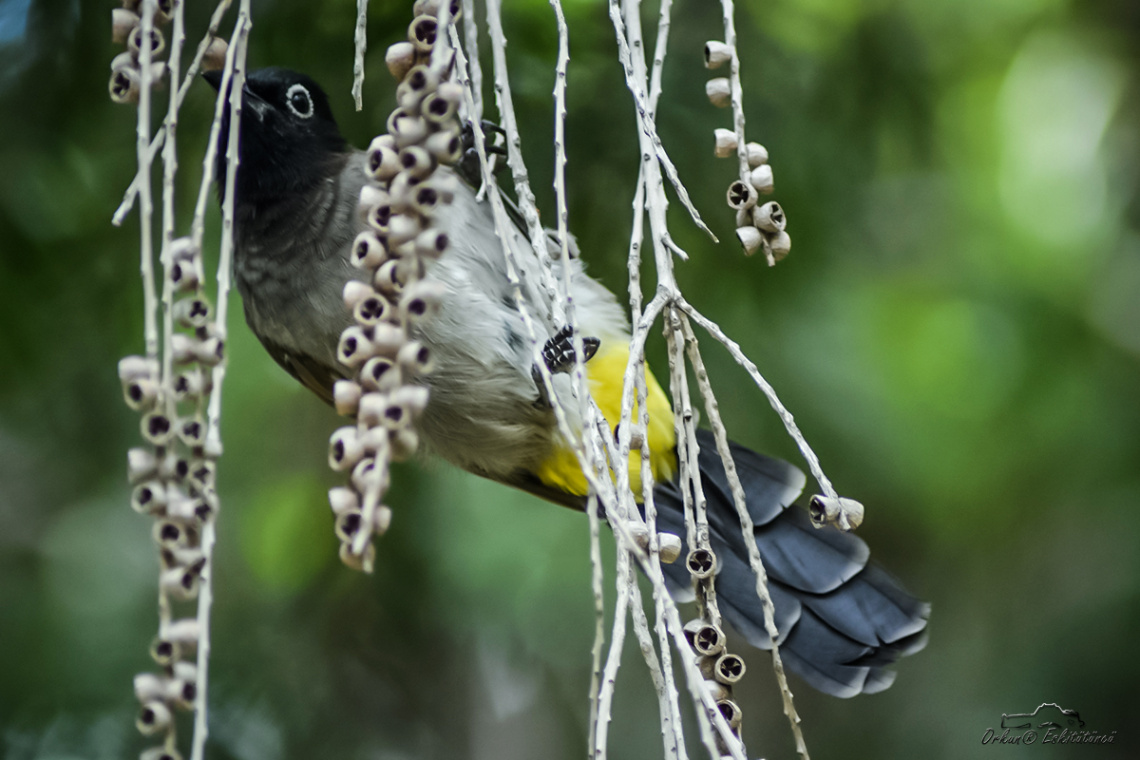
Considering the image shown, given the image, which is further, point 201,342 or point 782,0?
point 782,0

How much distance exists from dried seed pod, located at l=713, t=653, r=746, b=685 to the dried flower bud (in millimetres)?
478

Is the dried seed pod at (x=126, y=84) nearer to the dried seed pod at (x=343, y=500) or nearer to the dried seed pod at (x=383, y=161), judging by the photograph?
the dried seed pod at (x=383, y=161)

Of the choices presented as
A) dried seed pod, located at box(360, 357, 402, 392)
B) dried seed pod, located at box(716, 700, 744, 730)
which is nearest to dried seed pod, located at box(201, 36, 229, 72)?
dried seed pod, located at box(360, 357, 402, 392)

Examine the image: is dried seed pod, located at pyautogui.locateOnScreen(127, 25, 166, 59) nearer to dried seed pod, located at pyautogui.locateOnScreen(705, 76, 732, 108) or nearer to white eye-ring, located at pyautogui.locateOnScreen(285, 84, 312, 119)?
dried seed pod, located at pyautogui.locateOnScreen(705, 76, 732, 108)

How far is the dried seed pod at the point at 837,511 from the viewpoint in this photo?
3.12ft

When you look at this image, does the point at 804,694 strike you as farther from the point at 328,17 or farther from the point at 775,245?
the point at 328,17

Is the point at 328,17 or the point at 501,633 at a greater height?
the point at 328,17

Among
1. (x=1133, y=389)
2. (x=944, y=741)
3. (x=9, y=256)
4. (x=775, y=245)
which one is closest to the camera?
(x=775, y=245)

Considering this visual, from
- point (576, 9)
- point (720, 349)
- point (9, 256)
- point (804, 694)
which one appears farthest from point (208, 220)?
point (804, 694)

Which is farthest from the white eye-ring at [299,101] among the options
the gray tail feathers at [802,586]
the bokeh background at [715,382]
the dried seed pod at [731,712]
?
the dried seed pod at [731,712]

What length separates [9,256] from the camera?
2.00m

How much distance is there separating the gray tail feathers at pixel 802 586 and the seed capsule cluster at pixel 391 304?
118 cm

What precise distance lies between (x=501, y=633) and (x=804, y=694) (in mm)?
931
